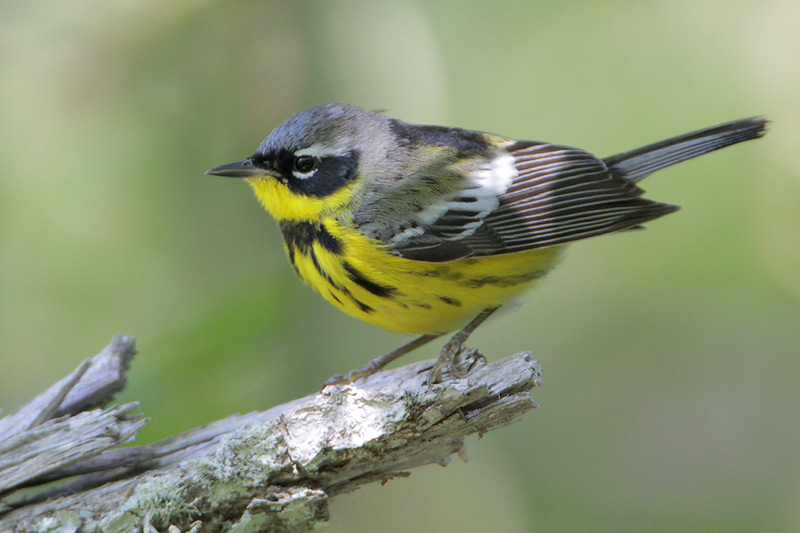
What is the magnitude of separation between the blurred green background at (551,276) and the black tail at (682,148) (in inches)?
60.5

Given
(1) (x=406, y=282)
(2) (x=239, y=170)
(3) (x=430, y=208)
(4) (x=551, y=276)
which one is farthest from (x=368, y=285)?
(4) (x=551, y=276)

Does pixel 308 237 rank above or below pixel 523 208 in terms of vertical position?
above

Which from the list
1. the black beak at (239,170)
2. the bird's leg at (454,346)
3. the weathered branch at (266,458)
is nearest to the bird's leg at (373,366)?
the bird's leg at (454,346)

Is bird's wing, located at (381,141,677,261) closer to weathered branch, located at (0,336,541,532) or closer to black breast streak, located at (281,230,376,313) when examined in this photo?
black breast streak, located at (281,230,376,313)

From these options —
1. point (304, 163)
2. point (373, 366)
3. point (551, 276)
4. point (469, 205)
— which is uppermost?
point (304, 163)

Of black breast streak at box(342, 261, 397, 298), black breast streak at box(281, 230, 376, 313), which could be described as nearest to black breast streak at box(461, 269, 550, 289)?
black breast streak at box(342, 261, 397, 298)

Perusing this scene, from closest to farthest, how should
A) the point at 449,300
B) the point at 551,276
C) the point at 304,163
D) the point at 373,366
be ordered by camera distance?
the point at 449,300
the point at 304,163
the point at 373,366
the point at 551,276

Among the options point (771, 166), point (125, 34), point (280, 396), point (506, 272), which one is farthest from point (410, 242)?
point (771, 166)

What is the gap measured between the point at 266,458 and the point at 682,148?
9.26 ft

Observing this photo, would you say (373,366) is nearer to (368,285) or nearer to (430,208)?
(368,285)

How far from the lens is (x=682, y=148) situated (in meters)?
3.93

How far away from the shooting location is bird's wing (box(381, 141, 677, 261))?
3.36m

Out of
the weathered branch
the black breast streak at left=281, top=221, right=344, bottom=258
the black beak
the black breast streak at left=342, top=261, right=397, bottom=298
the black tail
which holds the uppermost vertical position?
the black beak

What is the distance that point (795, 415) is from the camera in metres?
5.70
